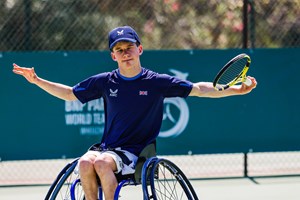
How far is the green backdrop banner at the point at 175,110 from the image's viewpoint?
840cm

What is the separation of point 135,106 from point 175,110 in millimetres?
3250

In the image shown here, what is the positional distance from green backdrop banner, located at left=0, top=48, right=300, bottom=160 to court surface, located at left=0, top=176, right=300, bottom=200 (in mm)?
346

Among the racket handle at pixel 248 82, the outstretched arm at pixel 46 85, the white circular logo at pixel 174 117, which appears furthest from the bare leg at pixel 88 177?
the white circular logo at pixel 174 117

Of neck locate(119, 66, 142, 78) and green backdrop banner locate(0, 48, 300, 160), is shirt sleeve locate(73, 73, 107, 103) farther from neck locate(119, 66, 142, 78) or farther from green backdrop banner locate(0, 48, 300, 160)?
green backdrop banner locate(0, 48, 300, 160)

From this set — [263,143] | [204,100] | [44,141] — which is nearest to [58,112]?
[44,141]

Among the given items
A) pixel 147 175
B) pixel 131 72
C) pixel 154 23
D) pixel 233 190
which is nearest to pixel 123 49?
pixel 131 72

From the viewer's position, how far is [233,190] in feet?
25.9

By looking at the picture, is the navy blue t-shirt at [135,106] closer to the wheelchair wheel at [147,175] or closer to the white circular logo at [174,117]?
the wheelchair wheel at [147,175]

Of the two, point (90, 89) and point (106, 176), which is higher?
point (90, 89)

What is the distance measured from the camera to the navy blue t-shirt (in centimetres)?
531

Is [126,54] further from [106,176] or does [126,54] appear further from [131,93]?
[106,176]

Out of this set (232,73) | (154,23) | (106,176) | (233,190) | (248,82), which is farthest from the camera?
(154,23)

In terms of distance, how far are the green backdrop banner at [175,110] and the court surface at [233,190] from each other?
346mm

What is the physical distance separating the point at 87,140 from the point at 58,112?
0.40 metres
